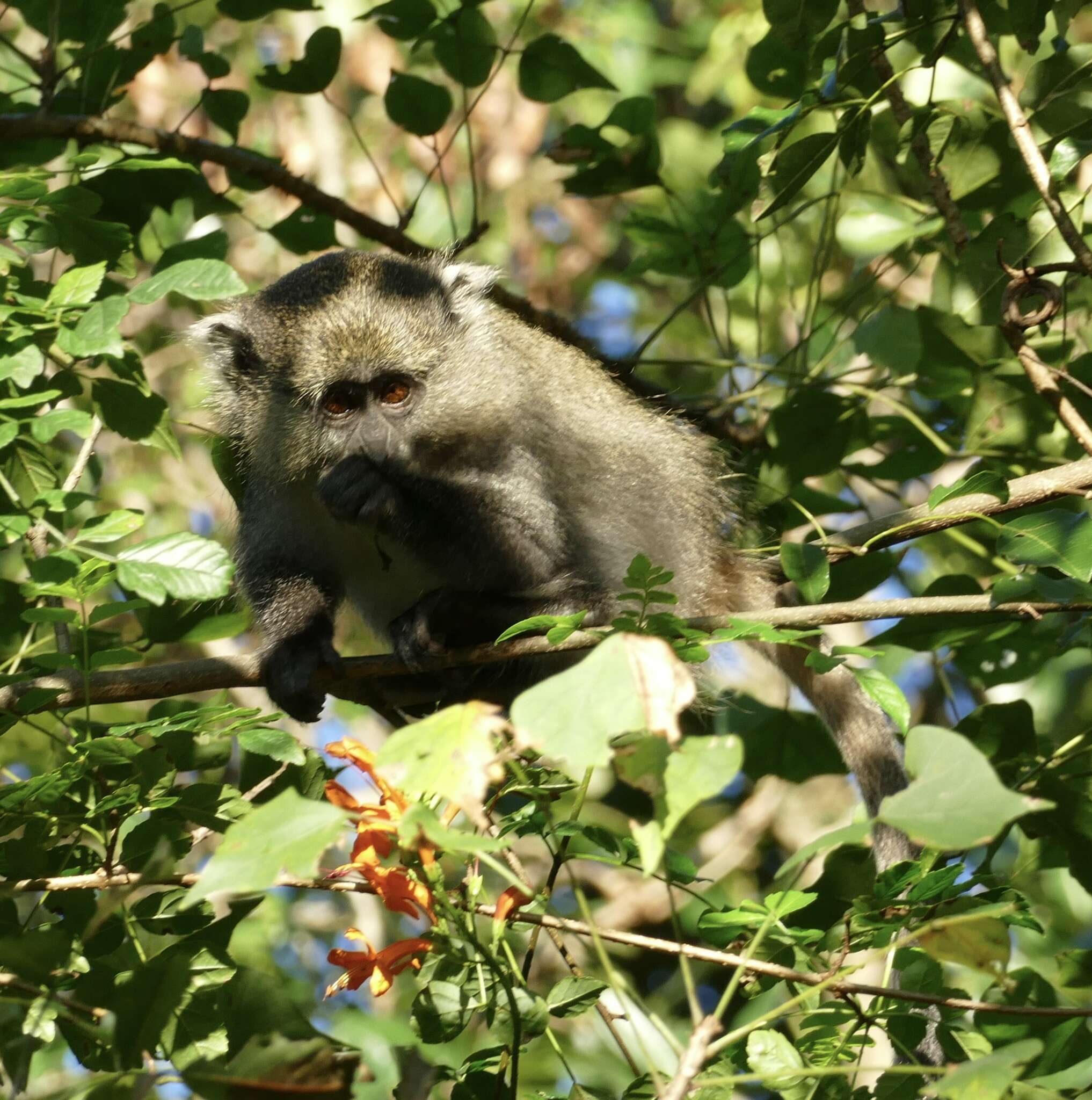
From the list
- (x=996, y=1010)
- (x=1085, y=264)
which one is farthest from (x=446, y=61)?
(x=996, y=1010)

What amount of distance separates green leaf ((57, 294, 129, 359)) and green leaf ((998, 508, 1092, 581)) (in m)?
1.93

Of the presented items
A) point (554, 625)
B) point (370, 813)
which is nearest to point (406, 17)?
point (554, 625)

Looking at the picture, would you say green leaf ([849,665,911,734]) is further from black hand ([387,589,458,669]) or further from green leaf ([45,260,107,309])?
green leaf ([45,260,107,309])

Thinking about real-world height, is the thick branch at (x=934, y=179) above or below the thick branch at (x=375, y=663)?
above

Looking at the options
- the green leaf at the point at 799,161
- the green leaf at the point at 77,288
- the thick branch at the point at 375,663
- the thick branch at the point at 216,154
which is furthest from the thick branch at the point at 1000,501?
the thick branch at the point at 216,154

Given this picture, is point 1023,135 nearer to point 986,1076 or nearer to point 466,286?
point 986,1076

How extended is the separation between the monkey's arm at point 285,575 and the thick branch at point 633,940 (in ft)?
6.36

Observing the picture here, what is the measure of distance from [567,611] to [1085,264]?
1.99 metres

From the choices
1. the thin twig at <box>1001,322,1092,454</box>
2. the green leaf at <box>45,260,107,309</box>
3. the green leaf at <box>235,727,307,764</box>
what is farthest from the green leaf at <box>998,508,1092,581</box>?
the green leaf at <box>45,260,107,309</box>

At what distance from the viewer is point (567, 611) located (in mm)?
4488

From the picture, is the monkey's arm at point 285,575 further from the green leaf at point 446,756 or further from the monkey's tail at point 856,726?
the green leaf at point 446,756

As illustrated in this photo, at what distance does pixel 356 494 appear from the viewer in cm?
441

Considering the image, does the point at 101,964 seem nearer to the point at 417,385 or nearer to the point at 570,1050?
the point at 417,385

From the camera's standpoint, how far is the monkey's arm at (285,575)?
473 cm
